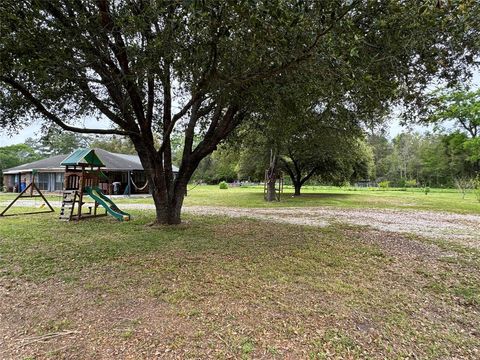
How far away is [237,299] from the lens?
323cm

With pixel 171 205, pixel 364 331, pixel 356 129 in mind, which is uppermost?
pixel 356 129

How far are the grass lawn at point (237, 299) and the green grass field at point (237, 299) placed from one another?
0.05 ft

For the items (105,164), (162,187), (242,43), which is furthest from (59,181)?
(242,43)

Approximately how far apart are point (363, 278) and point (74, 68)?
16.0ft

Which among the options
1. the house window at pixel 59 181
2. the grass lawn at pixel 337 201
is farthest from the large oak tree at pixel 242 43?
the house window at pixel 59 181

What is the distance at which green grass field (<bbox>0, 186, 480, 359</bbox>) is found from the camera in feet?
7.91

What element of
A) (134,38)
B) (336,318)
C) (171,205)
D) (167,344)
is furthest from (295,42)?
(171,205)

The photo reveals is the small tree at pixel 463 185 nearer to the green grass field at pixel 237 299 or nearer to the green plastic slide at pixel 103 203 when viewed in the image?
the green grass field at pixel 237 299

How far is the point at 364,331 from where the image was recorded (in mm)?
2646

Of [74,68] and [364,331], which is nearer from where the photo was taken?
[364,331]

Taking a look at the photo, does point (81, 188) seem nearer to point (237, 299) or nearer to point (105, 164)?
point (237, 299)

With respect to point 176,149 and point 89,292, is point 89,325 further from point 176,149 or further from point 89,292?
point 176,149

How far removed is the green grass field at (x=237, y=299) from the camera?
2.41 metres

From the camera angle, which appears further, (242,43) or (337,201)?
(337,201)
